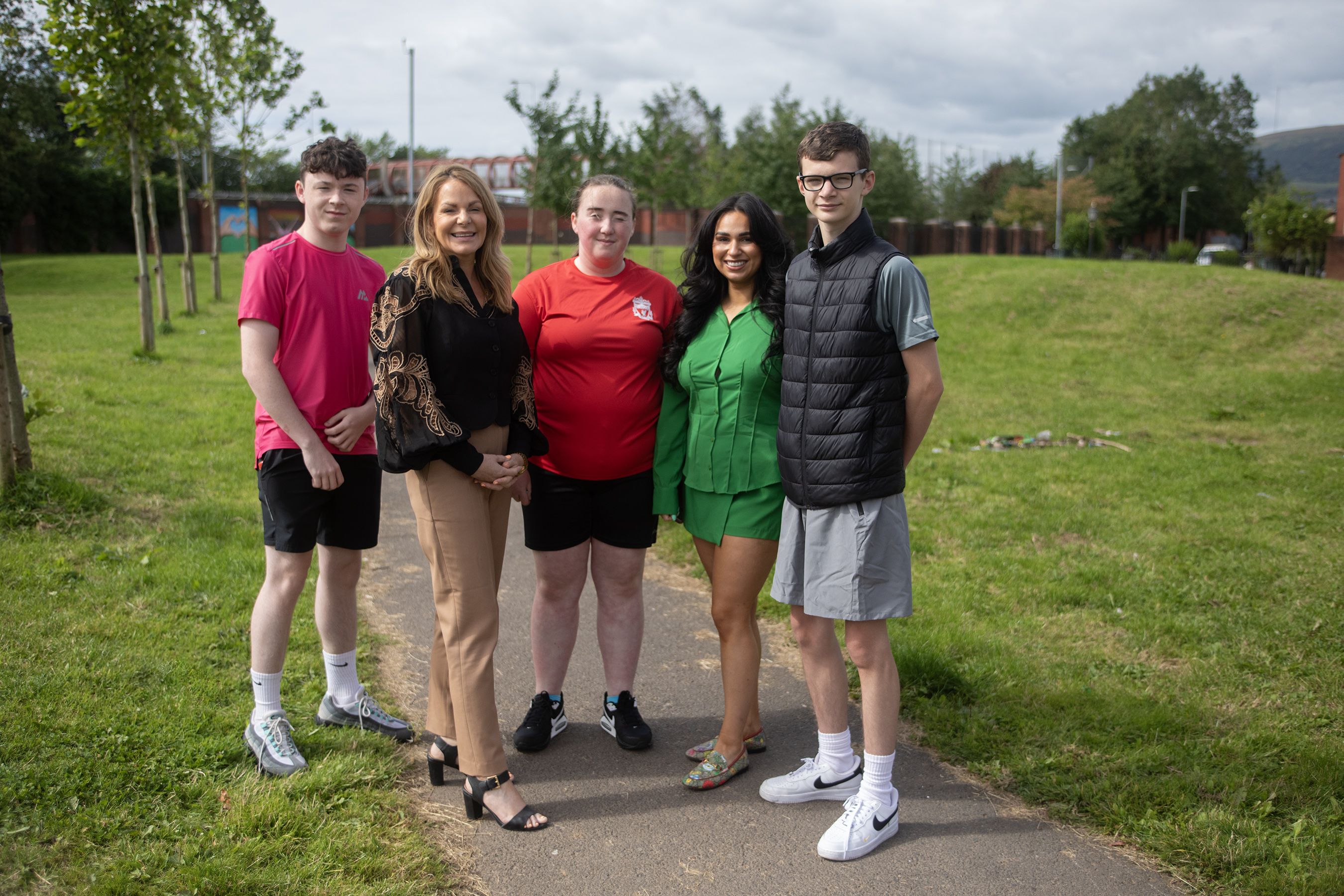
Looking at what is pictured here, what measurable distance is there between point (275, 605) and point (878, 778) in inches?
89.4

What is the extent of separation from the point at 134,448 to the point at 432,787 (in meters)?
5.97

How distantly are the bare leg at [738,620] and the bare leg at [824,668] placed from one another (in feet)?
0.64

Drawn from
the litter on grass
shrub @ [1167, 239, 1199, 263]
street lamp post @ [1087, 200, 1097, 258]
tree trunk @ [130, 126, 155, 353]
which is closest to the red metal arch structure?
shrub @ [1167, 239, 1199, 263]

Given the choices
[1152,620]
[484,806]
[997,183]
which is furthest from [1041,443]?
[997,183]

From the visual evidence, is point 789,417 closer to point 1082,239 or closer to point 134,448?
point 134,448

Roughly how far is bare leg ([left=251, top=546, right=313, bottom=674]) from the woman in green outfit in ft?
4.70

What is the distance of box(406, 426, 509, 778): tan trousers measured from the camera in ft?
10.9

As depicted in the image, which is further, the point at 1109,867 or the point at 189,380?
the point at 189,380

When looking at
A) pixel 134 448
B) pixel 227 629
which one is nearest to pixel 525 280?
pixel 227 629

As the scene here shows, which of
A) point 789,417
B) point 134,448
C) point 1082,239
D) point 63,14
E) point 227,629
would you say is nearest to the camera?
point 789,417

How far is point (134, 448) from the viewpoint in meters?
8.24

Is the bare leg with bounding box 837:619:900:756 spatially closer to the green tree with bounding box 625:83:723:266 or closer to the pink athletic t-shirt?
the pink athletic t-shirt

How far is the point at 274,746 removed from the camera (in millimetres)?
3648

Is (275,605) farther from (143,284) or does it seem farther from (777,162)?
(777,162)
